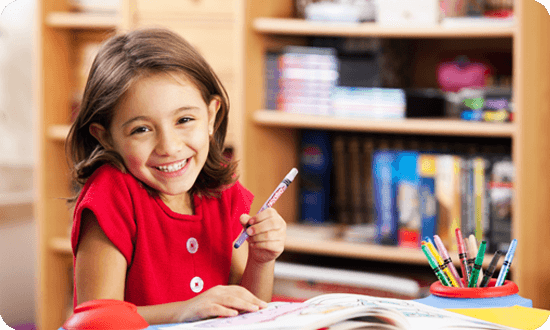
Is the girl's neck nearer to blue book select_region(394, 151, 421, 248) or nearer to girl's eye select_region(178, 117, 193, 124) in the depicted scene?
girl's eye select_region(178, 117, 193, 124)

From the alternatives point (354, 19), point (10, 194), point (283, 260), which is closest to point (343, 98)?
point (354, 19)

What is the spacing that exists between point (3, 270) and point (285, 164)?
149 centimetres

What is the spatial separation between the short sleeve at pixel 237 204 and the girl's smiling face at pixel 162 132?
0.40 ft

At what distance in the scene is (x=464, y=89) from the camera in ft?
6.45

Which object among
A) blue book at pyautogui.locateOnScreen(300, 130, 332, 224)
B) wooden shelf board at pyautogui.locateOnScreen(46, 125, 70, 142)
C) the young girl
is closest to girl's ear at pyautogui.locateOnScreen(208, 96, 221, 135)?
the young girl

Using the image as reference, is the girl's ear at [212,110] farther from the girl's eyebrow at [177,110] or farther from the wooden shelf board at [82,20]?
the wooden shelf board at [82,20]

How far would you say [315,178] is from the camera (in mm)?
2295

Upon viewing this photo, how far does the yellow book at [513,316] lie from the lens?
76cm

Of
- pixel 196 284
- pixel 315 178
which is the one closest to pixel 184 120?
pixel 196 284

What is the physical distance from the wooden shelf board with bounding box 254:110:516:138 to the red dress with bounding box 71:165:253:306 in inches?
39.7

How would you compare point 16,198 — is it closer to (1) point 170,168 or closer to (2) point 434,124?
(2) point 434,124

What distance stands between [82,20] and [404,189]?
1.27 metres

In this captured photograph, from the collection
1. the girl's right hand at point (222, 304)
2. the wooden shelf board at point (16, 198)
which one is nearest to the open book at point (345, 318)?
the girl's right hand at point (222, 304)

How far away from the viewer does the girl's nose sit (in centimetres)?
90
